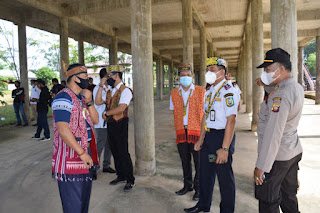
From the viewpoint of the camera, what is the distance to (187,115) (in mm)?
3883

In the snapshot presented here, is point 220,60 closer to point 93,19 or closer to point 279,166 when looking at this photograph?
point 279,166

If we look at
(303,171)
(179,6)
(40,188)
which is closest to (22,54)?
(179,6)

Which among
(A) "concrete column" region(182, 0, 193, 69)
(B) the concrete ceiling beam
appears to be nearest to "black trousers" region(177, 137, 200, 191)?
(A) "concrete column" region(182, 0, 193, 69)

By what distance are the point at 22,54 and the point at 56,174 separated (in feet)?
46.4

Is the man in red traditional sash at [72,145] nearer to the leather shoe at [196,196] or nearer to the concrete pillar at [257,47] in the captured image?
the leather shoe at [196,196]

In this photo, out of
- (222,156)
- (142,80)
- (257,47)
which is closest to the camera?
(222,156)

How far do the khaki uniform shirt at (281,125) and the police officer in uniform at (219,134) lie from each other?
581mm

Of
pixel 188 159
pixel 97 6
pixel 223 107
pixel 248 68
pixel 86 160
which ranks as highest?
pixel 97 6

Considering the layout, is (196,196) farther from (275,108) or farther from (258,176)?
(275,108)

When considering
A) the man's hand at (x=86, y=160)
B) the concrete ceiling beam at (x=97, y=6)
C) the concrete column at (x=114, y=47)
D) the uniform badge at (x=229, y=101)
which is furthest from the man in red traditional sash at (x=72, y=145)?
the concrete column at (x=114, y=47)

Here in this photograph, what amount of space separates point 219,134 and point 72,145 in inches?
63.5

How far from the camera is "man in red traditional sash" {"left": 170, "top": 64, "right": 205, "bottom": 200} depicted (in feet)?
12.6

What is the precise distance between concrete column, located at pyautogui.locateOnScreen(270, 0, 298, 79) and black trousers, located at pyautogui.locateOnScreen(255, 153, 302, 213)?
181 centimetres

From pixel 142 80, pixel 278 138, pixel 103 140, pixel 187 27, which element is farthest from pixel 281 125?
pixel 187 27
